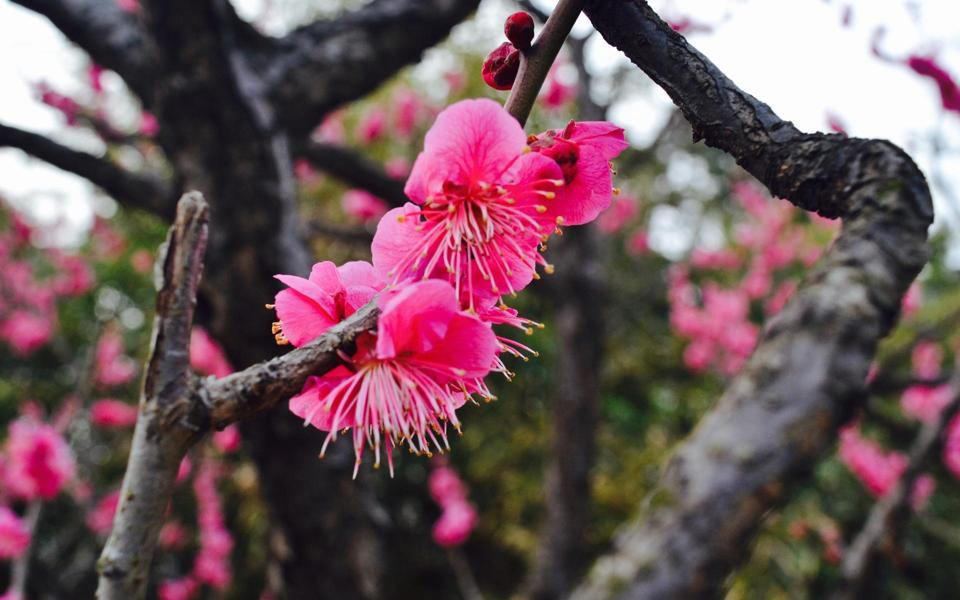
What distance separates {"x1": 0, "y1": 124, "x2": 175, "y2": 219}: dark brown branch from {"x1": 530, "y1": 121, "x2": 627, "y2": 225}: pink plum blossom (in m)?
1.59

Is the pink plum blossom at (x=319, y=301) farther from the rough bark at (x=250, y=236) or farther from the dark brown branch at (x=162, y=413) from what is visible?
the rough bark at (x=250, y=236)

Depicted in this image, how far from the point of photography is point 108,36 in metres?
1.97

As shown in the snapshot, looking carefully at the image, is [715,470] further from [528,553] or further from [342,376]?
[528,553]

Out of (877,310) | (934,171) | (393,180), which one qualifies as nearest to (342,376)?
(877,310)

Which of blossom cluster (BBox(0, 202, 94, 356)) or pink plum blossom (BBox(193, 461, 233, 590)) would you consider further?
blossom cluster (BBox(0, 202, 94, 356))

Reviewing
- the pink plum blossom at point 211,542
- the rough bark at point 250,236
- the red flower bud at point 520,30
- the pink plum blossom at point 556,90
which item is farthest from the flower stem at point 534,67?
the pink plum blossom at point 556,90

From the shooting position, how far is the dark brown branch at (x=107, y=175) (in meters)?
1.75

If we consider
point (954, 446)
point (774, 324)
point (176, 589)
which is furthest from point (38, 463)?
point (954, 446)

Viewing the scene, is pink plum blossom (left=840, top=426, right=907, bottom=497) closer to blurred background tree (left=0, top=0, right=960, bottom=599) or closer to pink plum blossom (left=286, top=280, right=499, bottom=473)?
blurred background tree (left=0, top=0, right=960, bottom=599)

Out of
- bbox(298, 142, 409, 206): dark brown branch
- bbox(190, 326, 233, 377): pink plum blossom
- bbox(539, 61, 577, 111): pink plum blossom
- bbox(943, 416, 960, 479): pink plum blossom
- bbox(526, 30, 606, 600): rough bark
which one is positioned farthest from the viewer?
bbox(539, 61, 577, 111): pink plum blossom

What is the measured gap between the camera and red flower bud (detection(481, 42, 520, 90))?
0.63 m

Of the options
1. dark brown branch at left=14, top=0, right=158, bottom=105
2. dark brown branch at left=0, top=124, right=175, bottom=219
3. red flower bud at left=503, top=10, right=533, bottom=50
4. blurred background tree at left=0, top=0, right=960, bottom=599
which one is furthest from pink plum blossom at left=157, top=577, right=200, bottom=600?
red flower bud at left=503, top=10, right=533, bottom=50

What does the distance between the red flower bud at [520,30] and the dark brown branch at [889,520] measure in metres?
1.54

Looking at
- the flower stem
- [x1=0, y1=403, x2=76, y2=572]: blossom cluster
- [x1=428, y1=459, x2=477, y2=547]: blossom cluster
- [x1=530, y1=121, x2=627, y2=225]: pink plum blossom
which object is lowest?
A: [x1=428, y1=459, x2=477, y2=547]: blossom cluster
